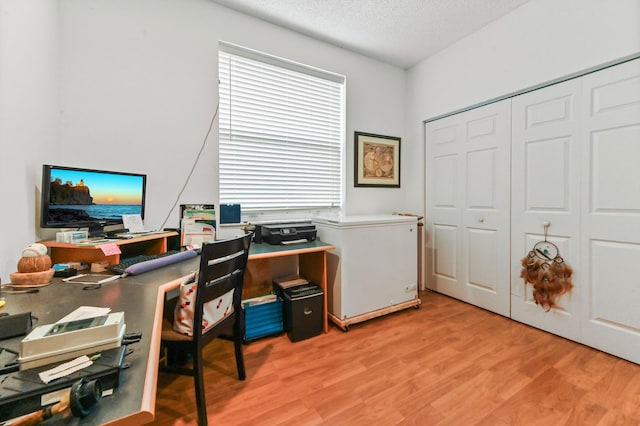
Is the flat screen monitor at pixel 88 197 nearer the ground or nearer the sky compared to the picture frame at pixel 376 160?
nearer the ground

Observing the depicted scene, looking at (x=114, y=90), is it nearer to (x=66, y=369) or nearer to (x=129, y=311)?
(x=129, y=311)

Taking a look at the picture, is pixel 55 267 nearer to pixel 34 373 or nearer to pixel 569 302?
pixel 34 373

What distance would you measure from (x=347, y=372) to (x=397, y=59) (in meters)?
3.23

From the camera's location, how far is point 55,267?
132 centimetres

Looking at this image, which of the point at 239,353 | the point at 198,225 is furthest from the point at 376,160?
the point at 239,353

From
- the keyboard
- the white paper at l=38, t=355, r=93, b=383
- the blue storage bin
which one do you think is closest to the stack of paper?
the keyboard

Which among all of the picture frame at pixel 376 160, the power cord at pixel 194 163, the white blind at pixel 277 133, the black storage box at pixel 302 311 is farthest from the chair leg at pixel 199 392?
the picture frame at pixel 376 160

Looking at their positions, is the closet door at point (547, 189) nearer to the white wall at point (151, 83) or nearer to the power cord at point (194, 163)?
the white wall at point (151, 83)

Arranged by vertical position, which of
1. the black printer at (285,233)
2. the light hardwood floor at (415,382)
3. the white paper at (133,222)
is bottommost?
the light hardwood floor at (415,382)

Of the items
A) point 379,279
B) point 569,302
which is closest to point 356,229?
point 379,279

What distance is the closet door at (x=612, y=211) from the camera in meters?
1.76

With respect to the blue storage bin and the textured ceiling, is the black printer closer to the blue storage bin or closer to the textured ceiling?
the blue storage bin

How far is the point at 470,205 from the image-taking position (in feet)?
8.87

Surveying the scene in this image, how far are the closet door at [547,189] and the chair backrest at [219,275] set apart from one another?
7.70 feet
